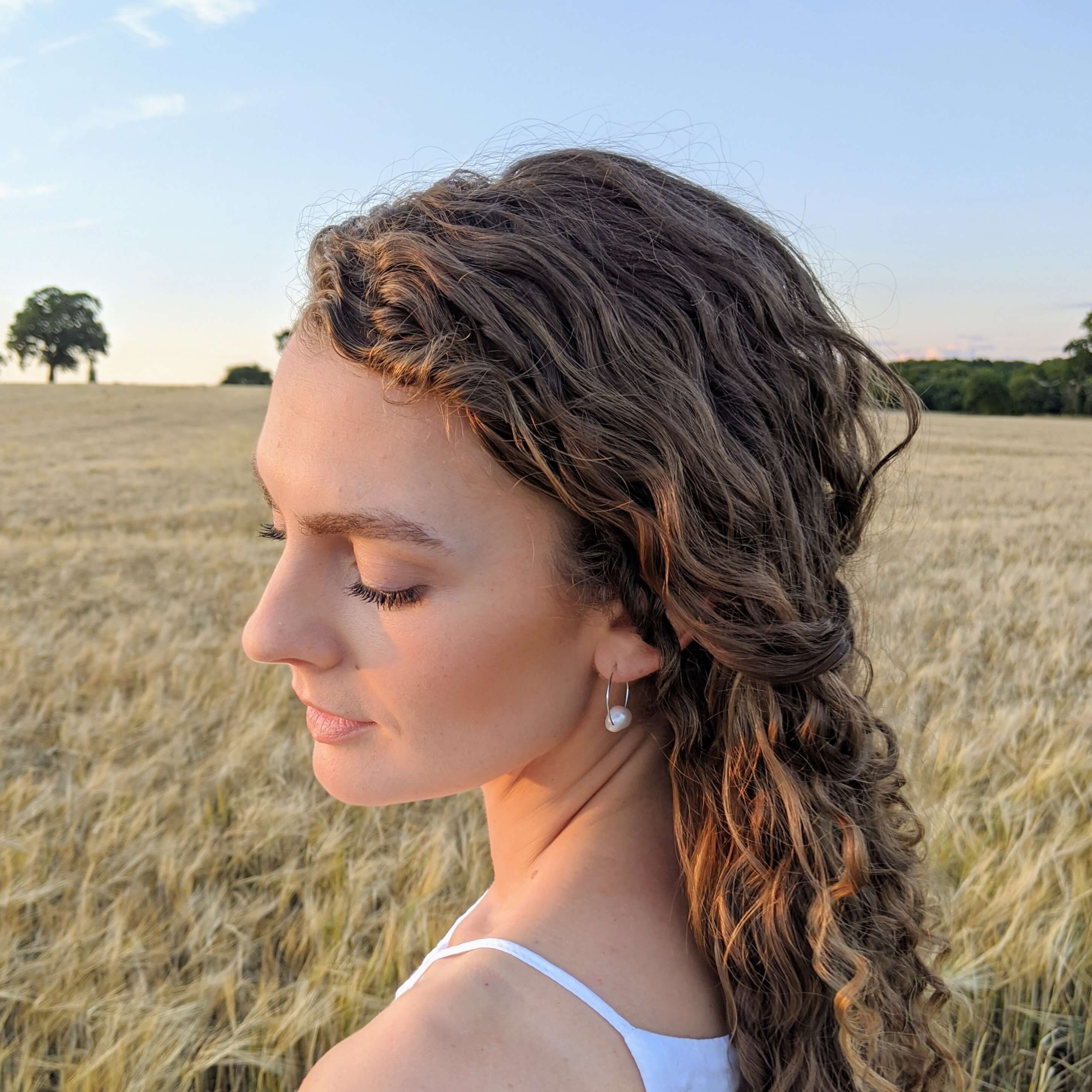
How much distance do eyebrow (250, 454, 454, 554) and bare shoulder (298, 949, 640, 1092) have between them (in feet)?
1.44

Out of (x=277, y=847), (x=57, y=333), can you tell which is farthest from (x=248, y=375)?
(x=277, y=847)

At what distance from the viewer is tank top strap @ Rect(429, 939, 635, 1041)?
930 mm

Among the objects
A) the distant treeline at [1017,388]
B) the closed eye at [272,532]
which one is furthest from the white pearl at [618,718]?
the distant treeline at [1017,388]

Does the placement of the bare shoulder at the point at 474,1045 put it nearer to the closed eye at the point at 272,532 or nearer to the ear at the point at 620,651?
the ear at the point at 620,651

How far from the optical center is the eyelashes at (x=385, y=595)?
42.6 inches


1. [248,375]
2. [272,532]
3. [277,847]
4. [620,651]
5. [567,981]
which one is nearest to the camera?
[567,981]

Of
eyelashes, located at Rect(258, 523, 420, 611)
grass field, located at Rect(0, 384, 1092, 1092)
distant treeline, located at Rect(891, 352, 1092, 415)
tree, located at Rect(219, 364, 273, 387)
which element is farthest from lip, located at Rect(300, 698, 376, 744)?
tree, located at Rect(219, 364, 273, 387)

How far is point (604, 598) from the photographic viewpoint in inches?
43.8

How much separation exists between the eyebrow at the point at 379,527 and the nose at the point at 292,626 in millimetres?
76

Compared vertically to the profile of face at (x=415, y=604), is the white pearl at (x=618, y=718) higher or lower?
lower

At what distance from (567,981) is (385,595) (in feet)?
1.53

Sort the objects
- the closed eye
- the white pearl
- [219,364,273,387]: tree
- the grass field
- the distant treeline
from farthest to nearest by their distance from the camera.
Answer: [219,364,273,387]: tree < the distant treeline < the grass field < the closed eye < the white pearl

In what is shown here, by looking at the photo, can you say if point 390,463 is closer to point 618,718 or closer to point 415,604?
point 415,604

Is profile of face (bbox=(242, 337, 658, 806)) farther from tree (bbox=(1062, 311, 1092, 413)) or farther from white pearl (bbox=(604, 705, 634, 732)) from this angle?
tree (bbox=(1062, 311, 1092, 413))
